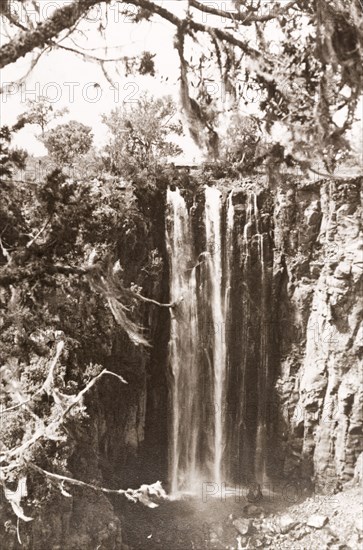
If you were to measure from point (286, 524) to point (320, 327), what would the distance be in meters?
6.22

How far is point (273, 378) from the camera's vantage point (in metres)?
20.5

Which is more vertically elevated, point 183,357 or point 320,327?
point 320,327

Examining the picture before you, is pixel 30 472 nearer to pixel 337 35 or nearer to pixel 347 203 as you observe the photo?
pixel 337 35

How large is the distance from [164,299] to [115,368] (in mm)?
2983

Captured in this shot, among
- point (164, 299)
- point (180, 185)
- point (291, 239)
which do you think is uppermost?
point (180, 185)

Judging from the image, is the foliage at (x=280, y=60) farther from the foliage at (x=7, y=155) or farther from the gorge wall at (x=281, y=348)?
the gorge wall at (x=281, y=348)


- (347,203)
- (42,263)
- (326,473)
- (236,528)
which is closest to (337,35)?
(42,263)

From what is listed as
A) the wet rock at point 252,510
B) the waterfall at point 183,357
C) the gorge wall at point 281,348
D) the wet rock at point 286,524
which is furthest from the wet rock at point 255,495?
the waterfall at point 183,357

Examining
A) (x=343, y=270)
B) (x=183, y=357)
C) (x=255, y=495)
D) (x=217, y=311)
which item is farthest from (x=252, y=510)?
(x=343, y=270)

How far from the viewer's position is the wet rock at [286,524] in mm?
17266

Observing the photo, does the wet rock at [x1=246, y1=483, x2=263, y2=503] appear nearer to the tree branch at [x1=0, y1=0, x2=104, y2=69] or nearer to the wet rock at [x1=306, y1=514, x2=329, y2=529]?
the wet rock at [x1=306, y1=514, x2=329, y2=529]

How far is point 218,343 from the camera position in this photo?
2038 cm

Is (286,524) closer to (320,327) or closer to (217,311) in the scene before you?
(320,327)

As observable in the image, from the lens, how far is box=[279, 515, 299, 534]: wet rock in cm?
1727
